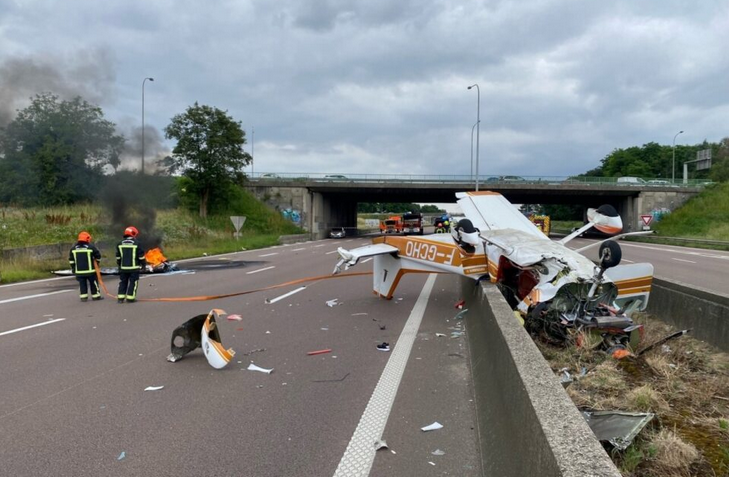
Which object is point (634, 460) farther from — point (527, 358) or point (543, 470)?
point (543, 470)

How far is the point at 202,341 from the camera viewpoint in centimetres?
591

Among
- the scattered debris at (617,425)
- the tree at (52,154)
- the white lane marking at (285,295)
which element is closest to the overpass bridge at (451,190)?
the tree at (52,154)

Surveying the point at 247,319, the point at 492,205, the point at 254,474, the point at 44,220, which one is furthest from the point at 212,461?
the point at 44,220

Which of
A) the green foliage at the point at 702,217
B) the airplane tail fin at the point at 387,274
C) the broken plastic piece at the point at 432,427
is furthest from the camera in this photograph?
the green foliage at the point at 702,217

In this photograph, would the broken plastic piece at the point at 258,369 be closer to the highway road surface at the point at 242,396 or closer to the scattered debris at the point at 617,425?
the highway road surface at the point at 242,396

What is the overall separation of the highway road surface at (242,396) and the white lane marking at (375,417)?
0.02 meters

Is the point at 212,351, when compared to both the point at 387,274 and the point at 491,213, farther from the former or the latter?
the point at 491,213

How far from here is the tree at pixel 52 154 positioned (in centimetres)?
2788

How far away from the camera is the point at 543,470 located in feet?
7.31

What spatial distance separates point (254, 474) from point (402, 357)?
3193 millimetres

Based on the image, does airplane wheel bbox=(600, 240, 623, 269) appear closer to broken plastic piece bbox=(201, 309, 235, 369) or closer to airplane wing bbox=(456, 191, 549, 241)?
airplane wing bbox=(456, 191, 549, 241)

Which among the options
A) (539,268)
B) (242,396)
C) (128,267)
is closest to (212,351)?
(242,396)

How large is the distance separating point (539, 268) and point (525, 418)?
374cm

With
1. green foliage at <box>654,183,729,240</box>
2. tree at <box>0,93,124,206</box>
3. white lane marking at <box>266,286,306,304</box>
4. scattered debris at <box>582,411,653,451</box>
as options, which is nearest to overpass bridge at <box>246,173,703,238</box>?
green foliage at <box>654,183,729,240</box>
